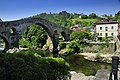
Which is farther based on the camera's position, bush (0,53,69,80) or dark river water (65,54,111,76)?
dark river water (65,54,111,76)

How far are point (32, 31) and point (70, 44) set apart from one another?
1458 cm

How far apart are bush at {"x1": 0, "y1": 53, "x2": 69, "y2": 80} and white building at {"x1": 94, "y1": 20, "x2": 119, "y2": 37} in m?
47.6

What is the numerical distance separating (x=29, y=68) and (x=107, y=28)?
52773mm

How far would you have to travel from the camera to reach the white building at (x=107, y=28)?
6450 cm

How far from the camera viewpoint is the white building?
64.5 m

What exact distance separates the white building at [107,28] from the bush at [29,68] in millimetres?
47647

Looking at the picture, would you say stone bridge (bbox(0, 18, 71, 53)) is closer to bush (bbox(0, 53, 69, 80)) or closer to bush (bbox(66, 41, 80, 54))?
bush (bbox(66, 41, 80, 54))

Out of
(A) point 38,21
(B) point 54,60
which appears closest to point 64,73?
(B) point 54,60

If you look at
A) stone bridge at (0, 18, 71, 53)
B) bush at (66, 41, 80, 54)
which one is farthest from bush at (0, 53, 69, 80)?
bush at (66, 41, 80, 54)

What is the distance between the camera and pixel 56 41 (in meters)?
66.5

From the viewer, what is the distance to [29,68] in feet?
47.7

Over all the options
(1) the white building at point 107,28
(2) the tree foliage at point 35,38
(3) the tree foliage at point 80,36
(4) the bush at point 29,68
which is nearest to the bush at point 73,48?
(3) the tree foliage at point 80,36

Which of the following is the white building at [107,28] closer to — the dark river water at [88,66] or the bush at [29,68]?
the dark river water at [88,66]

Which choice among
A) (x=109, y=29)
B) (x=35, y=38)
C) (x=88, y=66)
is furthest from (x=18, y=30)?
(x=109, y=29)
